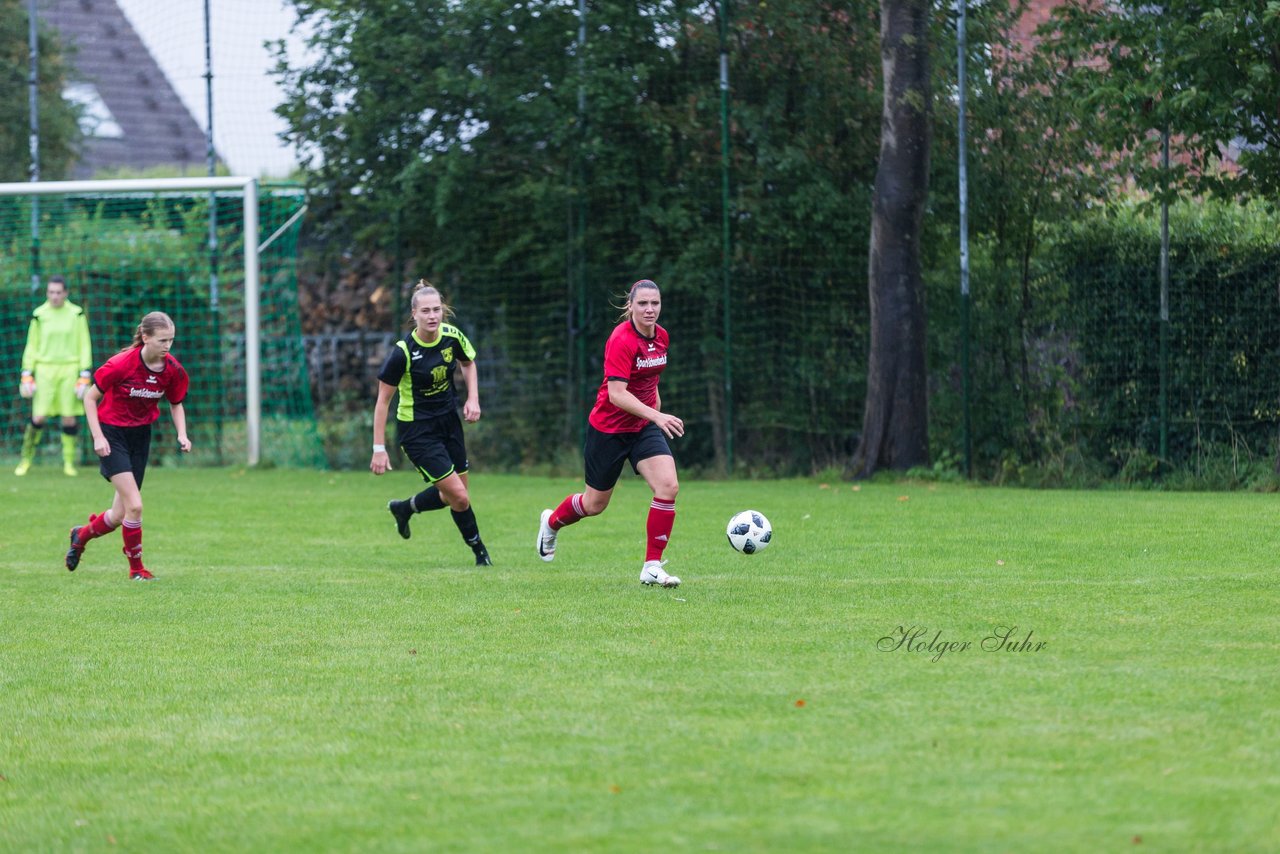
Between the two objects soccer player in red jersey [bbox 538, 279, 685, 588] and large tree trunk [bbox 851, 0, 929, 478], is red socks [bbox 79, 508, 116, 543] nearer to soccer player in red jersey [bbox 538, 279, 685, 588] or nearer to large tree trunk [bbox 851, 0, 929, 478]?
soccer player in red jersey [bbox 538, 279, 685, 588]

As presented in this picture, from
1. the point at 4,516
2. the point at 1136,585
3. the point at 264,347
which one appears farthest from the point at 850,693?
the point at 264,347

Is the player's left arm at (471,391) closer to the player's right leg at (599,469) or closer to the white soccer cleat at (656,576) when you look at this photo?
the player's right leg at (599,469)

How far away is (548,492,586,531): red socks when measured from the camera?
32.9 feet

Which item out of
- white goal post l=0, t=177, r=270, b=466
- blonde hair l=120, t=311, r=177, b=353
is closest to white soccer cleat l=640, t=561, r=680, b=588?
blonde hair l=120, t=311, r=177, b=353

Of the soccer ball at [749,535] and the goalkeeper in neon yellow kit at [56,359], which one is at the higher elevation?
the goalkeeper in neon yellow kit at [56,359]

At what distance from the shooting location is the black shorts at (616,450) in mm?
9570

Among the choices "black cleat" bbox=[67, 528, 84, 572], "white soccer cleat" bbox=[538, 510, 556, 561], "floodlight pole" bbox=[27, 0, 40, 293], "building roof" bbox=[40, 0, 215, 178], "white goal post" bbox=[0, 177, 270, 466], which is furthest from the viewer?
"building roof" bbox=[40, 0, 215, 178]

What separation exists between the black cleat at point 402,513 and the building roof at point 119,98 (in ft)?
62.5

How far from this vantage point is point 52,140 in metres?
27.5

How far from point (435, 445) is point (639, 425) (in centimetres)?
166

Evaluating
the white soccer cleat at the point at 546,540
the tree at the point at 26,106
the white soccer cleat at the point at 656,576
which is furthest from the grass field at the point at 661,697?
the tree at the point at 26,106

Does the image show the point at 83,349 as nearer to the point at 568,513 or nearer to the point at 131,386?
the point at 131,386

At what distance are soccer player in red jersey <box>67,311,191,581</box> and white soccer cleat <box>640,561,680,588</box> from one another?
126 inches

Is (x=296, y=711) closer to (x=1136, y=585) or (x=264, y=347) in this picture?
(x=1136, y=585)
